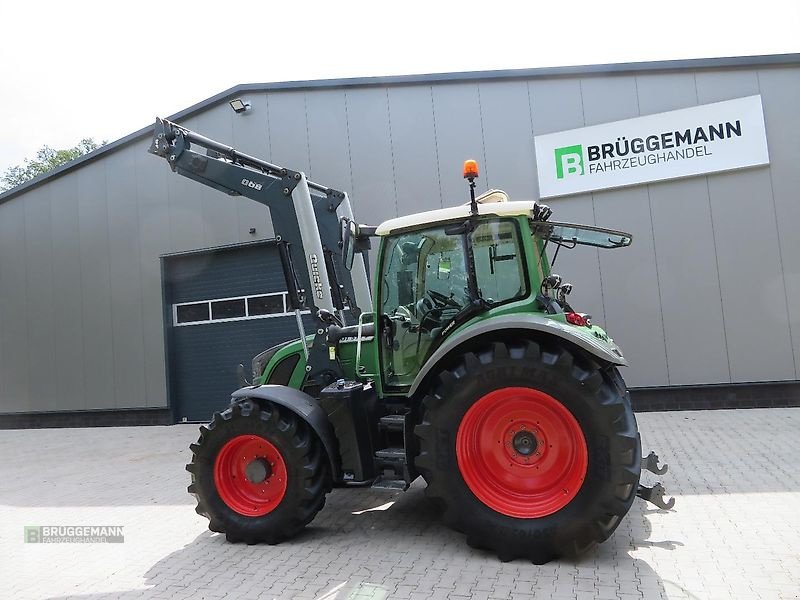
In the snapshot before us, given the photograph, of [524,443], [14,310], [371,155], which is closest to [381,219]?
[371,155]

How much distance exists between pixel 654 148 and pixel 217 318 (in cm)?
952

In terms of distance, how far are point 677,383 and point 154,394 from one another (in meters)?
10.7

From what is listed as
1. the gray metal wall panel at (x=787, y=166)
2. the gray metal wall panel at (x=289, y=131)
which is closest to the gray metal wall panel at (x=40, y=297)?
the gray metal wall panel at (x=289, y=131)

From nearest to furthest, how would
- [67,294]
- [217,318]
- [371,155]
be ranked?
[371,155] < [217,318] < [67,294]

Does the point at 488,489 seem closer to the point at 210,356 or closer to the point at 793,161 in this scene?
the point at 793,161

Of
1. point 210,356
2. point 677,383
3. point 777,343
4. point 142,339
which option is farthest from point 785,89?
point 142,339

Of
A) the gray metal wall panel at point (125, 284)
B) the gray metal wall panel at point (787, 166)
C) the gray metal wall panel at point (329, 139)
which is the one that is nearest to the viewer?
the gray metal wall panel at point (787, 166)

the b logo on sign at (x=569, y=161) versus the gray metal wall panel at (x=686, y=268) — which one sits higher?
the b logo on sign at (x=569, y=161)

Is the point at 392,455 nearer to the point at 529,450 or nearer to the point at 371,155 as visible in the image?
the point at 529,450

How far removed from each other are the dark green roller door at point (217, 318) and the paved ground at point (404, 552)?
529 cm

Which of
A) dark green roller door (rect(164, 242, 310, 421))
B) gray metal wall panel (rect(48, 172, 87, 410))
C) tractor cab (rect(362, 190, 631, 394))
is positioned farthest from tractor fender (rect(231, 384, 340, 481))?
gray metal wall panel (rect(48, 172, 87, 410))

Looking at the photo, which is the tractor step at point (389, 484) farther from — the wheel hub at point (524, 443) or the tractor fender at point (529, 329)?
the wheel hub at point (524, 443)

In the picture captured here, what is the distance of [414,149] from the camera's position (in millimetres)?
10672

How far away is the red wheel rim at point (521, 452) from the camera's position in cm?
368
